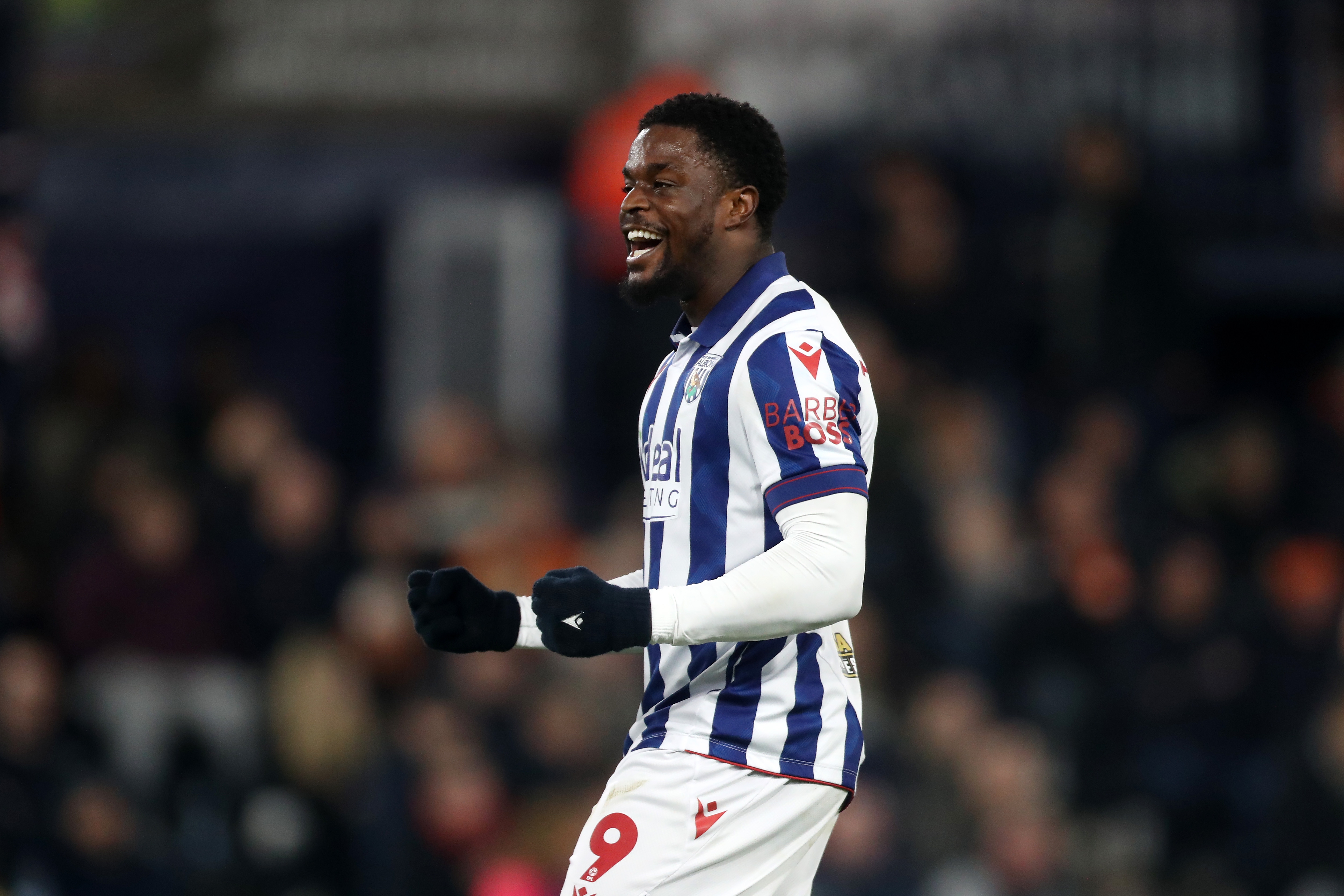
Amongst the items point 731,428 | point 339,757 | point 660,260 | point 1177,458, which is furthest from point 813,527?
point 1177,458

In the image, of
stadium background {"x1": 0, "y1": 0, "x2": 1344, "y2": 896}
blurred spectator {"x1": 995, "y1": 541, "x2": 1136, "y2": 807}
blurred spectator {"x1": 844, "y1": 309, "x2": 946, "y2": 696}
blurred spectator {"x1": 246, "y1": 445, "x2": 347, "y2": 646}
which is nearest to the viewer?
stadium background {"x1": 0, "y1": 0, "x2": 1344, "y2": 896}

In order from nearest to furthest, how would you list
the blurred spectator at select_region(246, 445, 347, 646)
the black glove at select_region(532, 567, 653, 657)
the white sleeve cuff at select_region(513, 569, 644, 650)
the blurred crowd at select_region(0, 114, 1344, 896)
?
the black glove at select_region(532, 567, 653, 657), the white sleeve cuff at select_region(513, 569, 644, 650), the blurred crowd at select_region(0, 114, 1344, 896), the blurred spectator at select_region(246, 445, 347, 646)

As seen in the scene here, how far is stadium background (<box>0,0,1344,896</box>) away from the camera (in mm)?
8844

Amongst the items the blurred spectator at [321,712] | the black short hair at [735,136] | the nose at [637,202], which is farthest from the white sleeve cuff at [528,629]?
the blurred spectator at [321,712]

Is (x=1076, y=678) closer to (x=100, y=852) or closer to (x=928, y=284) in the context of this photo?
(x=928, y=284)

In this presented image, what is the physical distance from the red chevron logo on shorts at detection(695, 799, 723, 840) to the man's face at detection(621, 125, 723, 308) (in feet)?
3.50

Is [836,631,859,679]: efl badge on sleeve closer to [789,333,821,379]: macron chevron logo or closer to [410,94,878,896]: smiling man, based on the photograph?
[410,94,878,896]: smiling man

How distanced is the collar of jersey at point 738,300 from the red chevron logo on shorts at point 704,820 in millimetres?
968

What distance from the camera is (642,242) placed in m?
3.93

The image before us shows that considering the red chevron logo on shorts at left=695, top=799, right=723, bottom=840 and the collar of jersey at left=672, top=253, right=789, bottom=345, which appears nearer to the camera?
the red chevron logo on shorts at left=695, top=799, right=723, bottom=840

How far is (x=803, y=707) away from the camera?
3.81 metres

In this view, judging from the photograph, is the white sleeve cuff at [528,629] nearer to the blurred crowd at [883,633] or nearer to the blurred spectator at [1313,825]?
the blurred crowd at [883,633]

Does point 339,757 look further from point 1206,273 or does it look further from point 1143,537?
point 1206,273

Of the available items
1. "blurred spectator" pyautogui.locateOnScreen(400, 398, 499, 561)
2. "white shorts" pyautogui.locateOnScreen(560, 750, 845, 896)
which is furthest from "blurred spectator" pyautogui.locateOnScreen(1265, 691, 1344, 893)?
"white shorts" pyautogui.locateOnScreen(560, 750, 845, 896)
